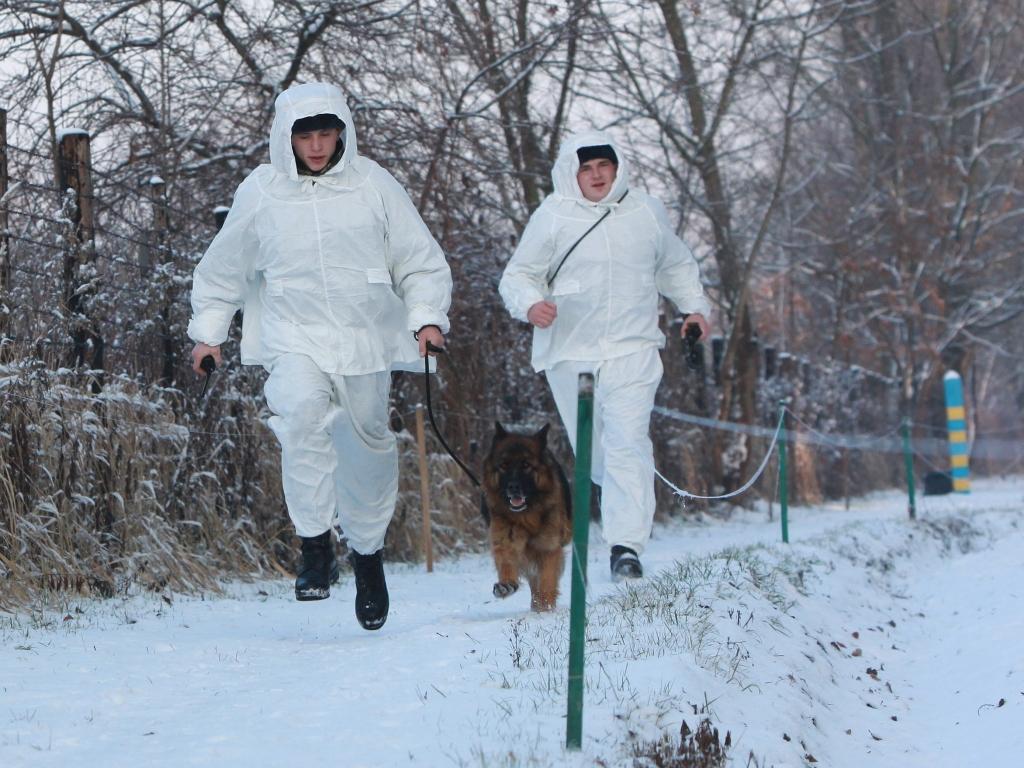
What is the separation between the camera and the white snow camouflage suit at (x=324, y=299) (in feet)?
17.0

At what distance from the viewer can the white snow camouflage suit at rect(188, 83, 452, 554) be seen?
518 cm

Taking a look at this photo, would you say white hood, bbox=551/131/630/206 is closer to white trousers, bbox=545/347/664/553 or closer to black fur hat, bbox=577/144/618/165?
black fur hat, bbox=577/144/618/165

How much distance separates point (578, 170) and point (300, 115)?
83.0 inches

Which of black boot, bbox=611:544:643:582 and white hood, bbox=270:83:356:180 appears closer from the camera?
white hood, bbox=270:83:356:180

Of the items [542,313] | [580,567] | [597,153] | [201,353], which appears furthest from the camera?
[597,153]

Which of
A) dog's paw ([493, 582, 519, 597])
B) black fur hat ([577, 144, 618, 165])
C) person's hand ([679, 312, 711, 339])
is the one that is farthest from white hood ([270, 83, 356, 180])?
person's hand ([679, 312, 711, 339])

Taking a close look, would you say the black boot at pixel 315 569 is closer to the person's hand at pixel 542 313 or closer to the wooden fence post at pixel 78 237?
the person's hand at pixel 542 313

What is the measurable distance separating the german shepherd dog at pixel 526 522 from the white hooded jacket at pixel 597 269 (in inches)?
37.4

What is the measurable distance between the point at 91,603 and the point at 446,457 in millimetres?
4218

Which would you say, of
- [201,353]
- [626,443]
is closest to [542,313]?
[626,443]

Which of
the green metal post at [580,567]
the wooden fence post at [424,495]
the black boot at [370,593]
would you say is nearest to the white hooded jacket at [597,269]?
the black boot at [370,593]

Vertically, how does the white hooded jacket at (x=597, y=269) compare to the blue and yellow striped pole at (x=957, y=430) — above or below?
above

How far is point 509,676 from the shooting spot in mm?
3947

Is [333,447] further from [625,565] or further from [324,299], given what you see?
[625,565]
